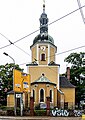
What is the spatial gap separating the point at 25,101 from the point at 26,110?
1297 cm

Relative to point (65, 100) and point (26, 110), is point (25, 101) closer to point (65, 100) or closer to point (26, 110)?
point (65, 100)

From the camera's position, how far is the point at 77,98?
229 ft

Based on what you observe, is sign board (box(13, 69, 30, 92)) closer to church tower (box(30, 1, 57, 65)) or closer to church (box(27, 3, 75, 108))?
church (box(27, 3, 75, 108))

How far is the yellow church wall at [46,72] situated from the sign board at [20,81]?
18.0 m

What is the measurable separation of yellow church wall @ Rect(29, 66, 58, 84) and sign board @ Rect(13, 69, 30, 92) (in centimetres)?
1803

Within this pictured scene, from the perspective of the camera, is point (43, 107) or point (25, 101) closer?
point (43, 107)

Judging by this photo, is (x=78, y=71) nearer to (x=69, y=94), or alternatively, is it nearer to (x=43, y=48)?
(x=69, y=94)

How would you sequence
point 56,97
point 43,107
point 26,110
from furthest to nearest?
point 56,97 < point 43,107 < point 26,110

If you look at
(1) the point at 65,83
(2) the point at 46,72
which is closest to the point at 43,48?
(2) the point at 46,72

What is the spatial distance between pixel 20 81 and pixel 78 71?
1211 inches

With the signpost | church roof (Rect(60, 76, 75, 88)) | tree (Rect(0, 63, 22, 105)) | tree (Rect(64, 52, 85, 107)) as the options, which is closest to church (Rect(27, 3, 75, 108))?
church roof (Rect(60, 76, 75, 88))

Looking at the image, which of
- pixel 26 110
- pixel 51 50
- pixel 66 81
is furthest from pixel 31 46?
pixel 26 110

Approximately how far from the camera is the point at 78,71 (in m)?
69.5

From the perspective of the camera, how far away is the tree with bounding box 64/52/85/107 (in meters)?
68.9
